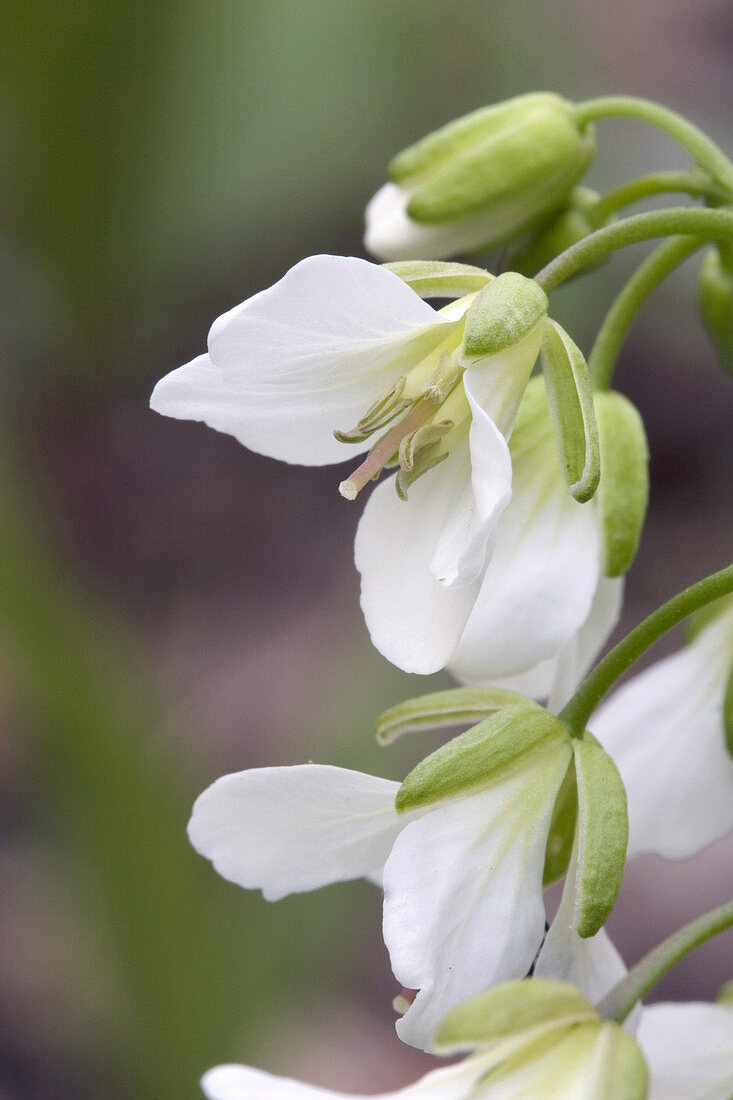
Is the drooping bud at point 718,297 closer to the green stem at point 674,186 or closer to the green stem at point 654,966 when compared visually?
the green stem at point 674,186

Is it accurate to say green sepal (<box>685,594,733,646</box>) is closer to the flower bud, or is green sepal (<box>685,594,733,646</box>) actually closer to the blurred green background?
the flower bud

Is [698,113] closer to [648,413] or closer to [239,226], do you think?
[648,413]

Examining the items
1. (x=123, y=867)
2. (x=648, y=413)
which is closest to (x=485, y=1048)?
(x=123, y=867)

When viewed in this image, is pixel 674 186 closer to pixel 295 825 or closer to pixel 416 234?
pixel 416 234

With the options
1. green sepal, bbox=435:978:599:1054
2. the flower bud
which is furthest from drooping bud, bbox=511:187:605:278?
green sepal, bbox=435:978:599:1054

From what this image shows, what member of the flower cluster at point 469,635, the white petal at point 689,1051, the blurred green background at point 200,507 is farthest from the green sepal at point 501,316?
the blurred green background at point 200,507

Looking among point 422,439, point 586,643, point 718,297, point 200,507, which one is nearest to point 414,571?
point 422,439
